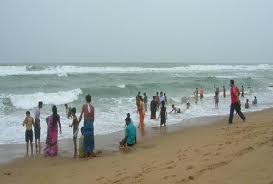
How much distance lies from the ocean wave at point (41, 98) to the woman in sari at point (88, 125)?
54.4 feet

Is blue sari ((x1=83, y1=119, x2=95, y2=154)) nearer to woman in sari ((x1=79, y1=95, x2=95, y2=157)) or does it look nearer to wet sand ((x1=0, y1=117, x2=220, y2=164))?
woman in sari ((x1=79, y1=95, x2=95, y2=157))

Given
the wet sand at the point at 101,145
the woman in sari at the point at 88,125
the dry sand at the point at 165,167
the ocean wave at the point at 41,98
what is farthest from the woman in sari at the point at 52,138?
the ocean wave at the point at 41,98

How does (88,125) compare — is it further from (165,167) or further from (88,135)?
(165,167)

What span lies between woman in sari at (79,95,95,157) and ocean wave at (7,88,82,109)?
16.6 m

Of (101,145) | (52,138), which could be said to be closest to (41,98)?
(101,145)

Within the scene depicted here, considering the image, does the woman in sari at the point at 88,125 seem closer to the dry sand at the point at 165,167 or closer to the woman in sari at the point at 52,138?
the dry sand at the point at 165,167

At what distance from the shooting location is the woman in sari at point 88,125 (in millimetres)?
10250

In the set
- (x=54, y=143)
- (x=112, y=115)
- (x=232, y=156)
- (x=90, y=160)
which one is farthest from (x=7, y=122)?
(x=232, y=156)

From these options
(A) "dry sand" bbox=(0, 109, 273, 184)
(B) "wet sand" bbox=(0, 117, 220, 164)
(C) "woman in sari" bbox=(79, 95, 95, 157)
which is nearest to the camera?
(A) "dry sand" bbox=(0, 109, 273, 184)

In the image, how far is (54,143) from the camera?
35.9ft

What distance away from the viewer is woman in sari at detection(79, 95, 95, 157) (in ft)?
33.6

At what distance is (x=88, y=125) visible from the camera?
1030 cm

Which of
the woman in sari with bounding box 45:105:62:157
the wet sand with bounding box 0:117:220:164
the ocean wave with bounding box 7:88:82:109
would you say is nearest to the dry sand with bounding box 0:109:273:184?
the woman in sari with bounding box 45:105:62:157

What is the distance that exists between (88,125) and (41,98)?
20.8 m
